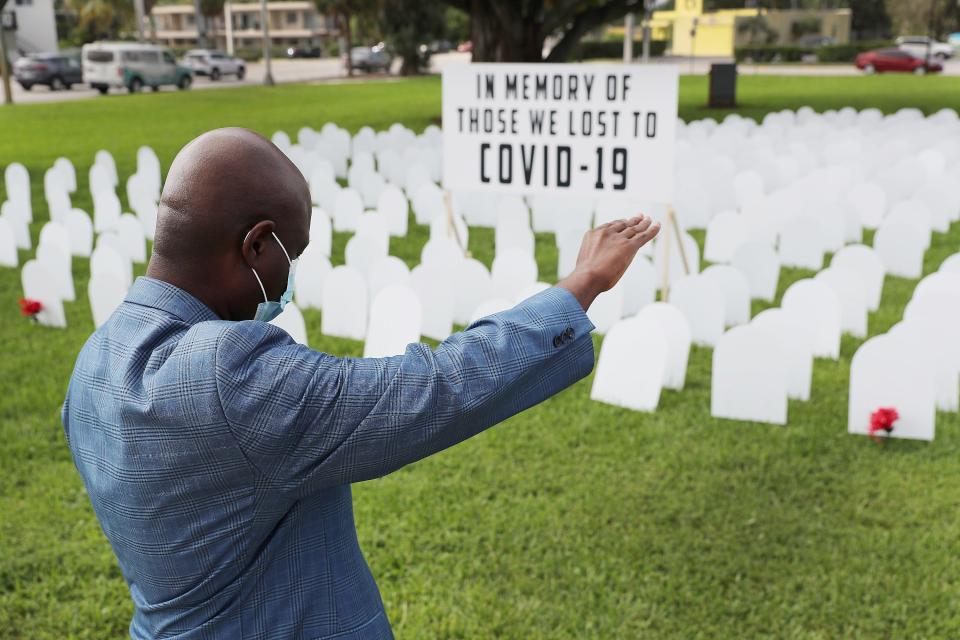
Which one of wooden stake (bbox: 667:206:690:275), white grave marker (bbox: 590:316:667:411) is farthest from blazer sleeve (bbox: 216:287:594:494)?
wooden stake (bbox: 667:206:690:275)

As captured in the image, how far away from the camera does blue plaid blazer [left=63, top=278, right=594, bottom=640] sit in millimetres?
1162

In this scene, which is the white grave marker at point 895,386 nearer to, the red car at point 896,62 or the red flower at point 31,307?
the red flower at point 31,307

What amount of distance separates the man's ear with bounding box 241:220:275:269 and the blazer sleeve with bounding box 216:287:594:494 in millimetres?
118

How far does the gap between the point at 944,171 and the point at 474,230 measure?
4.86 meters

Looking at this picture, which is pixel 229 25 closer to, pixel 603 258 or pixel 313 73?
pixel 313 73

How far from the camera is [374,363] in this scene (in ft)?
3.95

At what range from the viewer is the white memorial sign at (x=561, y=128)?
5992 mm

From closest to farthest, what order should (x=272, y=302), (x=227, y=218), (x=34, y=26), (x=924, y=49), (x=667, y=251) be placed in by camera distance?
(x=227, y=218) → (x=272, y=302) → (x=667, y=251) → (x=924, y=49) → (x=34, y=26)

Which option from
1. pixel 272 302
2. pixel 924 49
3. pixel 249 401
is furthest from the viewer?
pixel 924 49

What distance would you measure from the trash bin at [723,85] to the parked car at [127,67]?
68.6ft

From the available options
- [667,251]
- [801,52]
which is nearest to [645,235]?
[667,251]

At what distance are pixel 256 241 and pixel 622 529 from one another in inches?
109

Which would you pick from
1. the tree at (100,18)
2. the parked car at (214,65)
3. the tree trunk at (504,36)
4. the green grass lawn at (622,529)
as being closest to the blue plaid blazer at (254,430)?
the green grass lawn at (622,529)

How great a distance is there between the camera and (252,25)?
316 feet
